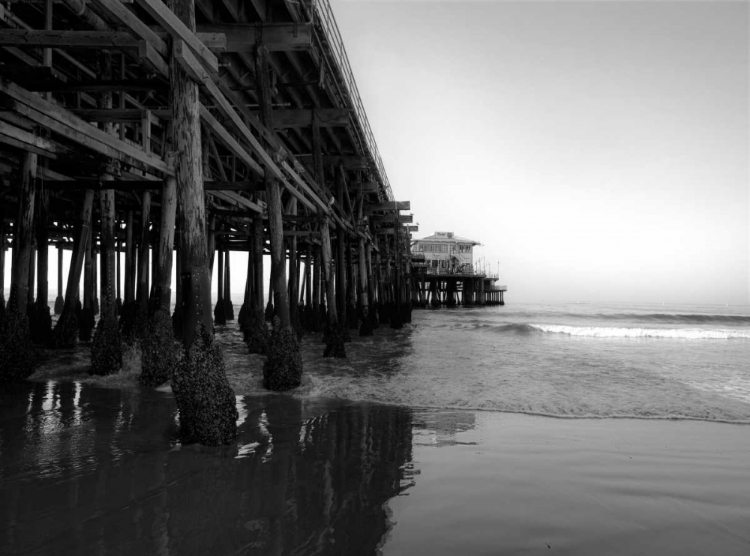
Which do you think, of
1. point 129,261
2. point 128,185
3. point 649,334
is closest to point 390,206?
point 129,261

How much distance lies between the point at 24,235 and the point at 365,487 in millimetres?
6965

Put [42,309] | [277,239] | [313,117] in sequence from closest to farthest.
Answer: [277,239] → [313,117] → [42,309]

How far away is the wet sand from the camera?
8.20 feet

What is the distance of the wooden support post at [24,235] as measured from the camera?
22.6ft

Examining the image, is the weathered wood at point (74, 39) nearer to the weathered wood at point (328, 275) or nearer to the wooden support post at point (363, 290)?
the weathered wood at point (328, 275)

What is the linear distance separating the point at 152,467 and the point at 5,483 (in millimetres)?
930

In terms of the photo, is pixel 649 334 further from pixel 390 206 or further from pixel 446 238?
pixel 446 238

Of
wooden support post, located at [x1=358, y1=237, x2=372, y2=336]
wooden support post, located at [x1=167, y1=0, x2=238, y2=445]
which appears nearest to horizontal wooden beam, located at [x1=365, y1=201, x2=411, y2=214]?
wooden support post, located at [x1=358, y1=237, x2=372, y2=336]

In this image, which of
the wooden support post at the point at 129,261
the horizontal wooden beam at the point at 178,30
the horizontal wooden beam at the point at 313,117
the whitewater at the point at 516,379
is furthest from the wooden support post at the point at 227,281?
the horizontal wooden beam at the point at 178,30

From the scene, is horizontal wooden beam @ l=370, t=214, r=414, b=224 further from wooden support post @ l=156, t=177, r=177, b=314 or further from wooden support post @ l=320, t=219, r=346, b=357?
wooden support post @ l=156, t=177, r=177, b=314

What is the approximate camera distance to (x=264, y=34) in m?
6.77

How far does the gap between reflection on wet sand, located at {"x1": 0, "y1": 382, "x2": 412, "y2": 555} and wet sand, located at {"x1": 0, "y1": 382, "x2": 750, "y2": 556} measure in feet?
0.04

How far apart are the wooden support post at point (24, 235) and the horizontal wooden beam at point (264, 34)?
3601 millimetres

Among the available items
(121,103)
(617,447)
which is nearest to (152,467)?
(617,447)
